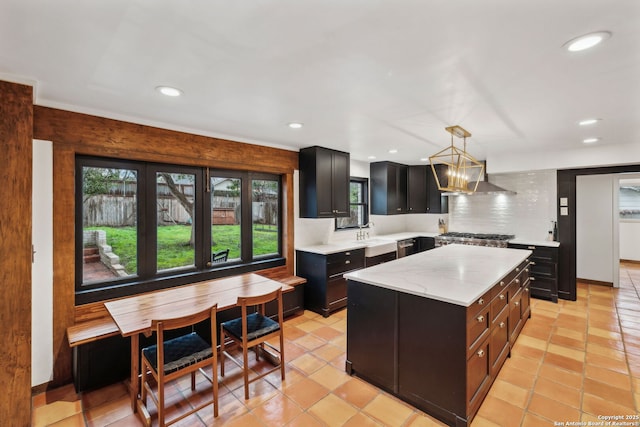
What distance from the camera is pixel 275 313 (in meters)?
3.71

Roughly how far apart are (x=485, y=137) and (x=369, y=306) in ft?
8.41

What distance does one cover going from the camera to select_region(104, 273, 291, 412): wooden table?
210 centimetres

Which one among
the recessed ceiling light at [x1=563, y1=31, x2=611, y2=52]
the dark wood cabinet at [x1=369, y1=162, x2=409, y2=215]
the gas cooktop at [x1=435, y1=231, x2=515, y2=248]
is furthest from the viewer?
the dark wood cabinet at [x1=369, y1=162, x2=409, y2=215]

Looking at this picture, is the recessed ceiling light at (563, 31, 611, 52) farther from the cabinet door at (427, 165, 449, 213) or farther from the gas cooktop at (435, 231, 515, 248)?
the cabinet door at (427, 165, 449, 213)

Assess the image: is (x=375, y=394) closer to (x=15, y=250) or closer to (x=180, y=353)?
(x=180, y=353)

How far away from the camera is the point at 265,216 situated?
13.4ft

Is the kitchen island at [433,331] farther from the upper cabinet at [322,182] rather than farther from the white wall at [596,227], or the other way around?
the white wall at [596,227]

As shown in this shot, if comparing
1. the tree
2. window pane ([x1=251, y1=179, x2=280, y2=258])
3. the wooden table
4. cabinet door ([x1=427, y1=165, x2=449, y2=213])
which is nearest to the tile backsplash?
cabinet door ([x1=427, y1=165, x2=449, y2=213])

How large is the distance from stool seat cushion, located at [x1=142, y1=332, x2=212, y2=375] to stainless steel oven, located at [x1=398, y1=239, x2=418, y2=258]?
386 cm

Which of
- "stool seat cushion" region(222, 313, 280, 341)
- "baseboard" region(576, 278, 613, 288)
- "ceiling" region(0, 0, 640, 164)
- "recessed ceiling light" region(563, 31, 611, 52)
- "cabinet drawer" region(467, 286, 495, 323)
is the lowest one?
"baseboard" region(576, 278, 613, 288)

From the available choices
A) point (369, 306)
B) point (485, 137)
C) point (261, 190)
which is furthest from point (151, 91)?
point (485, 137)

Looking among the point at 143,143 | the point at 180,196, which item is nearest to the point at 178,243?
the point at 180,196

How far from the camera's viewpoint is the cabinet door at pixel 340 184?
4391mm

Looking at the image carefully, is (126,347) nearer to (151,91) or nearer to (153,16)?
(151,91)
